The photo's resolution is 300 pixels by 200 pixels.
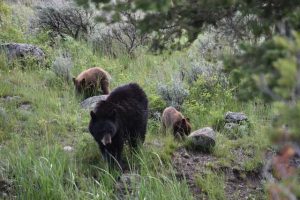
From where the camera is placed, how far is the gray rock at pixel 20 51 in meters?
10.7

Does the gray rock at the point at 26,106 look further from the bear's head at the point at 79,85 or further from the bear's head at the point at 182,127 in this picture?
the bear's head at the point at 182,127

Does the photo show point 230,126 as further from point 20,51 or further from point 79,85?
point 20,51

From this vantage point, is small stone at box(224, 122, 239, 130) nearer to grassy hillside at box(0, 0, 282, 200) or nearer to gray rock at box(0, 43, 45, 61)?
grassy hillside at box(0, 0, 282, 200)

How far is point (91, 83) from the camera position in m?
9.64

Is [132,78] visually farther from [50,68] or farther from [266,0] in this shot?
[266,0]

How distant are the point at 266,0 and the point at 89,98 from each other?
5.80 meters

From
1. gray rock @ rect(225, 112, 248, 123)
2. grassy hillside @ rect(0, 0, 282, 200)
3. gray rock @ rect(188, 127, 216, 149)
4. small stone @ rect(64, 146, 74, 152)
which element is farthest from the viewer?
gray rock @ rect(225, 112, 248, 123)

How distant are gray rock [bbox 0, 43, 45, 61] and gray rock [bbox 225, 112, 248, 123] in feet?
15.0

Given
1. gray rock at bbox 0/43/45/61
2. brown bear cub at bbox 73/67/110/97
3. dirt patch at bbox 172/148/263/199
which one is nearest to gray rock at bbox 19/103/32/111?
brown bear cub at bbox 73/67/110/97

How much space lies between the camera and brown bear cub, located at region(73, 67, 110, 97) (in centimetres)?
955

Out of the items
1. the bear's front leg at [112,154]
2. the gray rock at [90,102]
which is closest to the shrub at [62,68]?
the gray rock at [90,102]

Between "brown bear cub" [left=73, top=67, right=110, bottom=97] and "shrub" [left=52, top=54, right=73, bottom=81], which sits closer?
"brown bear cub" [left=73, top=67, right=110, bottom=97]

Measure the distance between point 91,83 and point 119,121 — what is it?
9.87 feet

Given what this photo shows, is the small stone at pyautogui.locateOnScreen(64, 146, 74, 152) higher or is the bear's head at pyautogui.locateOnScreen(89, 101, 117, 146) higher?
the bear's head at pyautogui.locateOnScreen(89, 101, 117, 146)
